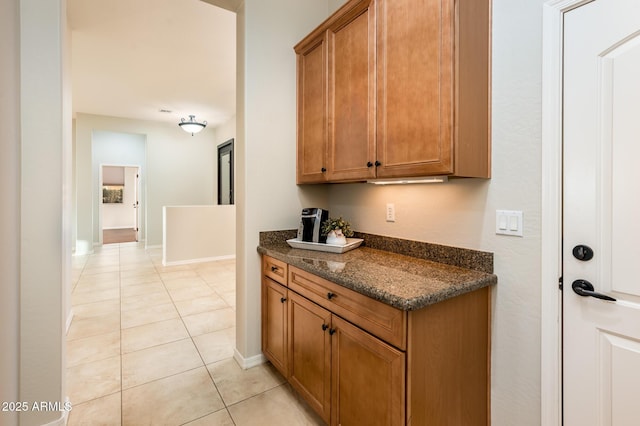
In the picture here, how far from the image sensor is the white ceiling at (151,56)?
3.04 m

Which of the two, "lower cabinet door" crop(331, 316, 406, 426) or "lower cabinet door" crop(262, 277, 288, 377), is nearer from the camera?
"lower cabinet door" crop(331, 316, 406, 426)

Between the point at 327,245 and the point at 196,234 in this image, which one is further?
the point at 196,234

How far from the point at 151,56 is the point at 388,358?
453cm

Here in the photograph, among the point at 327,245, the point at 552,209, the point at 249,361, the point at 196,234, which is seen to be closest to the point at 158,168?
the point at 196,234

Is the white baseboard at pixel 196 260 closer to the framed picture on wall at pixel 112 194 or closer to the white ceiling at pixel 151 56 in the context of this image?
the white ceiling at pixel 151 56

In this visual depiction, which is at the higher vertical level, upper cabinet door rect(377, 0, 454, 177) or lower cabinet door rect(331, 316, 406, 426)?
upper cabinet door rect(377, 0, 454, 177)

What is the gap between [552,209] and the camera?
128cm

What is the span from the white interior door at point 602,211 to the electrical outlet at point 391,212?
0.90 m

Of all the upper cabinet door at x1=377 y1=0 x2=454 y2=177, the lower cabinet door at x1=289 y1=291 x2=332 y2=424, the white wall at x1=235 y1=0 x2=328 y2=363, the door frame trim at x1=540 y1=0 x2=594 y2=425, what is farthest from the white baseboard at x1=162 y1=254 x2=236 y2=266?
the door frame trim at x1=540 y1=0 x2=594 y2=425

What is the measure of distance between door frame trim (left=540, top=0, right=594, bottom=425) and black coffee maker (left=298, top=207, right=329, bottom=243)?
1245mm

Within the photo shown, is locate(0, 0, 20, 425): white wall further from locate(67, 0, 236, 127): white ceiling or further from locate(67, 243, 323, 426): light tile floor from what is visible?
locate(67, 0, 236, 127): white ceiling

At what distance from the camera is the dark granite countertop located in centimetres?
120

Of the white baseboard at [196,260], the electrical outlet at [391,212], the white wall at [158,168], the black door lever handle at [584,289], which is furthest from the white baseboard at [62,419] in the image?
the white wall at [158,168]

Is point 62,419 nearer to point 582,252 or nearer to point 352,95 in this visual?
point 352,95
